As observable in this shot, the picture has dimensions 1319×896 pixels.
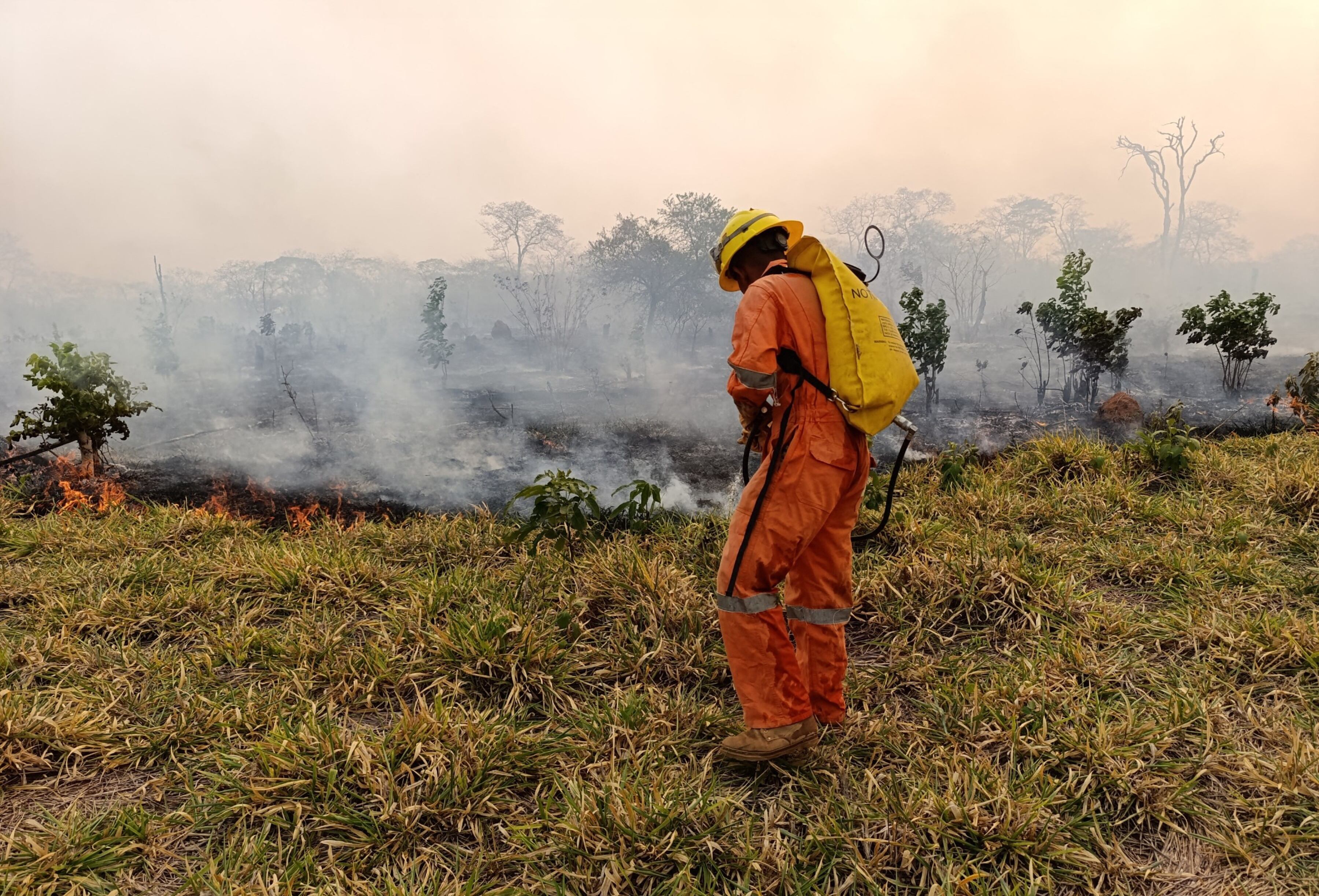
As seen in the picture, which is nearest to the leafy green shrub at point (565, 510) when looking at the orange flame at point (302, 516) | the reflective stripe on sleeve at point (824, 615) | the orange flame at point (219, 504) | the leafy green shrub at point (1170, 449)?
the reflective stripe on sleeve at point (824, 615)

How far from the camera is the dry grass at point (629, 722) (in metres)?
2.29

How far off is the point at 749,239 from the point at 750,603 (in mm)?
1397

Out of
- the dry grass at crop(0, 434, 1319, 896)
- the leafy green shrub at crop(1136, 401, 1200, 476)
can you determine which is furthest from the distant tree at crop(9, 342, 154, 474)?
the leafy green shrub at crop(1136, 401, 1200, 476)

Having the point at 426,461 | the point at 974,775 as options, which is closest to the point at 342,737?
the point at 974,775

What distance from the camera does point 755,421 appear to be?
2740mm

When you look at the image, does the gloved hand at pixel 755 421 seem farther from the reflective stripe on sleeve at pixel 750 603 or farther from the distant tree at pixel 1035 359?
the distant tree at pixel 1035 359

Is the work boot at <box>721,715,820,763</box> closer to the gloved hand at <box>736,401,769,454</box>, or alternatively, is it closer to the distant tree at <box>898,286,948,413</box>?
the gloved hand at <box>736,401,769,454</box>

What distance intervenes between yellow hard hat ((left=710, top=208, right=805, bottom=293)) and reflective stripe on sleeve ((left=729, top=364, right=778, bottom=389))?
0.49m

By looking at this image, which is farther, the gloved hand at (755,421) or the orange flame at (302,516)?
the orange flame at (302,516)

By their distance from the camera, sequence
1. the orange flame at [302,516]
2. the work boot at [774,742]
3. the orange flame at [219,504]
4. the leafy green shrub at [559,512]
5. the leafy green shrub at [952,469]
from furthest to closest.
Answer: the leafy green shrub at [952,469]
the orange flame at [219,504]
the orange flame at [302,516]
the leafy green shrub at [559,512]
the work boot at [774,742]

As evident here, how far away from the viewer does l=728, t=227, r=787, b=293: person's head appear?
110 inches

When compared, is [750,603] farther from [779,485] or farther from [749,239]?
[749,239]

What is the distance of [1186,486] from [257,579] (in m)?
7.34

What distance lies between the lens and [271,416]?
7.99 m
